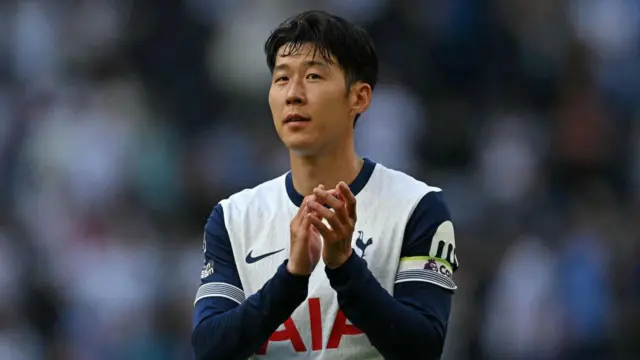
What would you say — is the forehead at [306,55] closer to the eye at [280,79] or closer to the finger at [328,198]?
the eye at [280,79]

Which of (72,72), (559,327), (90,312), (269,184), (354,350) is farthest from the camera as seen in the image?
(72,72)

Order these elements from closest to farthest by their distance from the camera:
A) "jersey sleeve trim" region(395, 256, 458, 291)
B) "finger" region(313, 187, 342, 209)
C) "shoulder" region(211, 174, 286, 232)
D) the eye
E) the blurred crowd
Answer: "finger" region(313, 187, 342, 209), "jersey sleeve trim" region(395, 256, 458, 291), the eye, "shoulder" region(211, 174, 286, 232), the blurred crowd

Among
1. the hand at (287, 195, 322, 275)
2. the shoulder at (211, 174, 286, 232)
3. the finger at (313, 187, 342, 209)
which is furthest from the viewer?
the shoulder at (211, 174, 286, 232)

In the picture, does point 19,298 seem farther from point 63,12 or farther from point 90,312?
point 63,12

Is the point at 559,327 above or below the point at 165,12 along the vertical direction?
below

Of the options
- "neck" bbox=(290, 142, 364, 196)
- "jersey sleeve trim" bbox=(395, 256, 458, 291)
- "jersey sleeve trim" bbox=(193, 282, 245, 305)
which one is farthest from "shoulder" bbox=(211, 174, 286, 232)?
"jersey sleeve trim" bbox=(395, 256, 458, 291)

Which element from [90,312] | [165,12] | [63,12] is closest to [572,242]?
[90,312]

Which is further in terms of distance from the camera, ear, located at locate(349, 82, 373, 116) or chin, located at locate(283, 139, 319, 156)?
ear, located at locate(349, 82, 373, 116)

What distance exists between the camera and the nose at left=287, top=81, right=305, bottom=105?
444 centimetres

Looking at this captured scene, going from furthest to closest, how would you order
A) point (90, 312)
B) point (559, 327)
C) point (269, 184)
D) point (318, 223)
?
1. point (90, 312)
2. point (559, 327)
3. point (269, 184)
4. point (318, 223)

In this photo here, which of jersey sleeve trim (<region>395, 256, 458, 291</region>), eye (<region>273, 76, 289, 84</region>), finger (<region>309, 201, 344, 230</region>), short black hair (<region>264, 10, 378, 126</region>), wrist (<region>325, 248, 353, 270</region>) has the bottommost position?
wrist (<region>325, 248, 353, 270</region>)

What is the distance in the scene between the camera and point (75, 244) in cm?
962

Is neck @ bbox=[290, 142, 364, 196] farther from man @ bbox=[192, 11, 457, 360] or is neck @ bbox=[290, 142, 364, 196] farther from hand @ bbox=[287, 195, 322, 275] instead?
hand @ bbox=[287, 195, 322, 275]

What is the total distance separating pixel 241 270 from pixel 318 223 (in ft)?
2.21
